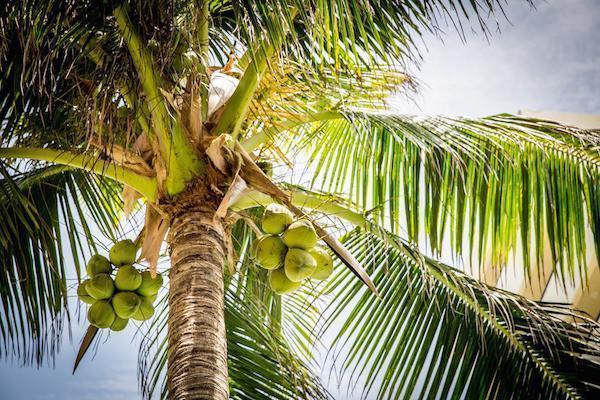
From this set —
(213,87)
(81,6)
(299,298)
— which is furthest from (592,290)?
(81,6)

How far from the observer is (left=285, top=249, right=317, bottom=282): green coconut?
9.37 ft

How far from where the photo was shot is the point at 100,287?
3.06m

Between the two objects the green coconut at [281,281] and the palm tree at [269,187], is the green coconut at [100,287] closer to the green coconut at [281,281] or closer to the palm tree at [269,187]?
the palm tree at [269,187]

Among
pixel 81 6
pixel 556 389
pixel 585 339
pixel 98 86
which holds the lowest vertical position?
pixel 556 389

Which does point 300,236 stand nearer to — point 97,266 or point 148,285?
point 148,285

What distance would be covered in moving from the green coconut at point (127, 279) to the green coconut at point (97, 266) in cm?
9

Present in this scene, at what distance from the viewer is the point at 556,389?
3.94 metres

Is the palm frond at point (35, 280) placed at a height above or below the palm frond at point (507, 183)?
below

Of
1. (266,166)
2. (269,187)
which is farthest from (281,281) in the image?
(266,166)

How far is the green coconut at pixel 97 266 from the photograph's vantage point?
3127 mm

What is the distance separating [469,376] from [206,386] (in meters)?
2.08

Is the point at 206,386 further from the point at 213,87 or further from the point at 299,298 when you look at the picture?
the point at 299,298

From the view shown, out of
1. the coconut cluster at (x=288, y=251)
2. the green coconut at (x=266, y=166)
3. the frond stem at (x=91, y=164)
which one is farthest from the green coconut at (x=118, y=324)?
the green coconut at (x=266, y=166)

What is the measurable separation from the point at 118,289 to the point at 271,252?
0.72 metres
